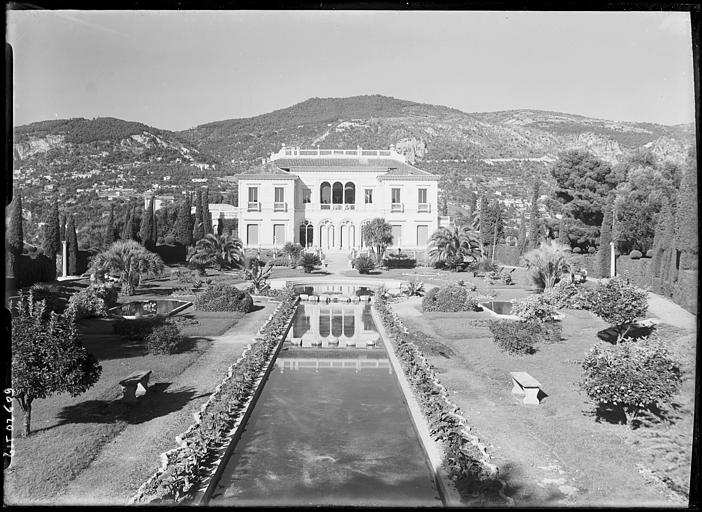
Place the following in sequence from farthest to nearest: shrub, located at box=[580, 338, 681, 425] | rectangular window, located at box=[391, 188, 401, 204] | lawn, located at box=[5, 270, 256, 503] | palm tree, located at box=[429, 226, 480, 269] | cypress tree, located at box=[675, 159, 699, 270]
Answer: rectangular window, located at box=[391, 188, 401, 204] → palm tree, located at box=[429, 226, 480, 269] → cypress tree, located at box=[675, 159, 699, 270] → shrub, located at box=[580, 338, 681, 425] → lawn, located at box=[5, 270, 256, 503]

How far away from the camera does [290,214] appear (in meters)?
41.0

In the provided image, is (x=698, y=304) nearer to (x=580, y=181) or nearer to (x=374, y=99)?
(x=580, y=181)

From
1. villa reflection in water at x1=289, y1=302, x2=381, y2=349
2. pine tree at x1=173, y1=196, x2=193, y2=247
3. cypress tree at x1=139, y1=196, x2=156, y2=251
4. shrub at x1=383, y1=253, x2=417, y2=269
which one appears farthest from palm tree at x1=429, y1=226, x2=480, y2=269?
cypress tree at x1=139, y1=196, x2=156, y2=251

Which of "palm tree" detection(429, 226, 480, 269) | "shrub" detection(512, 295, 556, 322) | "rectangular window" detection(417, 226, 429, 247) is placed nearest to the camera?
"shrub" detection(512, 295, 556, 322)

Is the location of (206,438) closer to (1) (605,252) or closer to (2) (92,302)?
(2) (92,302)

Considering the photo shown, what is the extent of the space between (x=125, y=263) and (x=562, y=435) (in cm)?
1781

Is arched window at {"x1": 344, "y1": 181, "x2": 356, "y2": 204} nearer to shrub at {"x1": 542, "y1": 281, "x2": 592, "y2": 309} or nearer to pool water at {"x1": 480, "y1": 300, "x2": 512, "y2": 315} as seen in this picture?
pool water at {"x1": 480, "y1": 300, "x2": 512, "y2": 315}

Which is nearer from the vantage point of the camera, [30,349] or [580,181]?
[30,349]

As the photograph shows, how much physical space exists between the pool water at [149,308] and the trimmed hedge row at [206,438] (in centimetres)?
662

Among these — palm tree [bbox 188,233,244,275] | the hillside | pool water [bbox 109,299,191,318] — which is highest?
the hillside

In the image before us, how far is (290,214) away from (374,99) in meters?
81.7

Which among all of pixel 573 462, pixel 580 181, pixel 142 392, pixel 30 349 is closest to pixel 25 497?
pixel 30 349

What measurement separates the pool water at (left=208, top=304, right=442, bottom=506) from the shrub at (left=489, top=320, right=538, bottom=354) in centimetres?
287

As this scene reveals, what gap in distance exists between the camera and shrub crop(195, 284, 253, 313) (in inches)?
741
